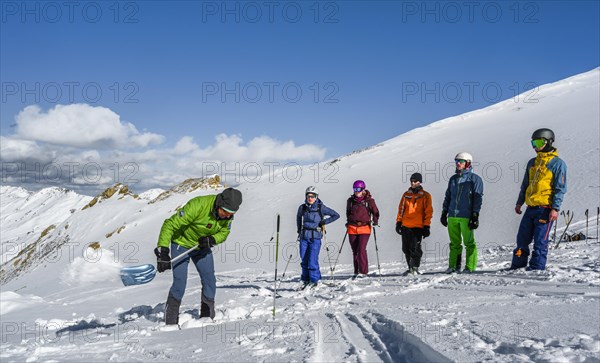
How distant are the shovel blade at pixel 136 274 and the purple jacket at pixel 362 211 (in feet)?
15.9

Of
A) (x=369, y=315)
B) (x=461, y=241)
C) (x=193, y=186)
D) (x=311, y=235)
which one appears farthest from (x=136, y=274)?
(x=193, y=186)

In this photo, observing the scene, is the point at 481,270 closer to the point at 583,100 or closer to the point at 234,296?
the point at 234,296

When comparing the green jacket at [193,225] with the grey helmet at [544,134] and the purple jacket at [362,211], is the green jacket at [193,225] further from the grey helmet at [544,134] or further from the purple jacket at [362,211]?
the grey helmet at [544,134]

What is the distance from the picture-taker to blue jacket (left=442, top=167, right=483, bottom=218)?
8.66 m

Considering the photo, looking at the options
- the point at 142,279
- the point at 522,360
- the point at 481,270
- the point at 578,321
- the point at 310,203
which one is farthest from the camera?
the point at 310,203

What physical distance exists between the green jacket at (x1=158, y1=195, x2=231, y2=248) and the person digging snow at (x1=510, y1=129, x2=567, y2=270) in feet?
17.2

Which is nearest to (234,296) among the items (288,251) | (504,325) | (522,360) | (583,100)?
(504,325)

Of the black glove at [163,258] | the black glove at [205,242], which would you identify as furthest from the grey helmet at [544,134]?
the black glove at [163,258]

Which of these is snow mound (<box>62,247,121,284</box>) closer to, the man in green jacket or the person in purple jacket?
the person in purple jacket

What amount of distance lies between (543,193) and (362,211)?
12.3 feet

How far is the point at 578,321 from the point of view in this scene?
4.23 meters

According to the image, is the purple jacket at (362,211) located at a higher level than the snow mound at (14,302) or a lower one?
higher

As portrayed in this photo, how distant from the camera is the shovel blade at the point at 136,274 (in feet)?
22.1

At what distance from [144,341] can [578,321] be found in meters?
4.73
